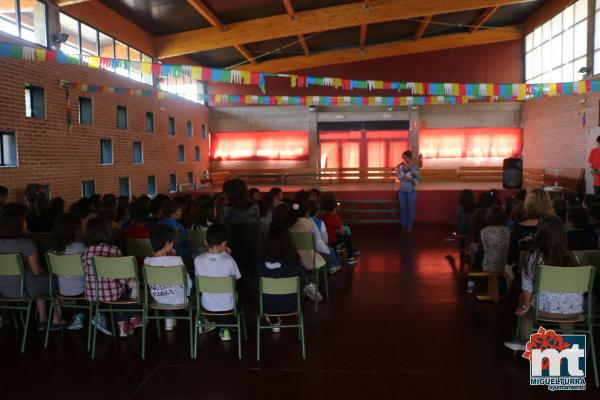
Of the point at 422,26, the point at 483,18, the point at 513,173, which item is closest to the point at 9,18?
the point at 422,26

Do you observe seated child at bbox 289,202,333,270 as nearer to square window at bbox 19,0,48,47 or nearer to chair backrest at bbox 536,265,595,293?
chair backrest at bbox 536,265,595,293

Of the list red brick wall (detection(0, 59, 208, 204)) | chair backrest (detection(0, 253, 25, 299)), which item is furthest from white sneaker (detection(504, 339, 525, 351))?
red brick wall (detection(0, 59, 208, 204))

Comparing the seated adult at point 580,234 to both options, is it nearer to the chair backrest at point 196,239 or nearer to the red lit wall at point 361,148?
the chair backrest at point 196,239

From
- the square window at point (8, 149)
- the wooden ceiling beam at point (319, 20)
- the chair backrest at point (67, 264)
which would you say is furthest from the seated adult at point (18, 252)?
the wooden ceiling beam at point (319, 20)

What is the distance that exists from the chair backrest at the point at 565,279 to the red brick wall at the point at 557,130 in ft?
29.0

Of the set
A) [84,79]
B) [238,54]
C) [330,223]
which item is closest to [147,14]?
[84,79]

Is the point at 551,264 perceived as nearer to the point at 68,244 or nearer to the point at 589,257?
the point at 589,257

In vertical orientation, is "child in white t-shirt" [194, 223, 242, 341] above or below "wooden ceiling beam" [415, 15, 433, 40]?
below

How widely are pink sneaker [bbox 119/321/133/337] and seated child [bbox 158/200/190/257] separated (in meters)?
0.71

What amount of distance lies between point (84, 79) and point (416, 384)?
7.40 meters

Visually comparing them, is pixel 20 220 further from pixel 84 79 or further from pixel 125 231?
pixel 84 79

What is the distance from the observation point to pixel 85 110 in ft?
27.6

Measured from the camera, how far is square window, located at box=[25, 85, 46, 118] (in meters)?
6.98

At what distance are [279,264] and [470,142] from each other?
1362 cm
